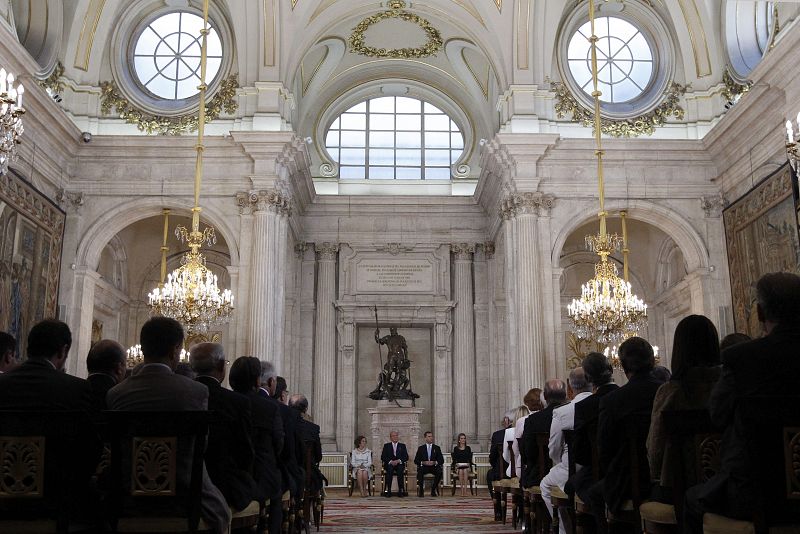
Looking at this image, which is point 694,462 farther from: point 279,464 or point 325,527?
point 325,527

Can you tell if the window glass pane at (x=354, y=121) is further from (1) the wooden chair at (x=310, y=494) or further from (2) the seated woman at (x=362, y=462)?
(1) the wooden chair at (x=310, y=494)

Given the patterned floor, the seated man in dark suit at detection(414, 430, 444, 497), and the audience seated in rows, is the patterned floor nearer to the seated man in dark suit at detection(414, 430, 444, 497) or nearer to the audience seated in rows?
the seated man in dark suit at detection(414, 430, 444, 497)

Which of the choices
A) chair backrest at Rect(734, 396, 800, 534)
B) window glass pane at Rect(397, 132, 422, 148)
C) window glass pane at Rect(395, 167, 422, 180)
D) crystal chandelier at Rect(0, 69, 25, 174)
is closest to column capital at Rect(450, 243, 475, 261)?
window glass pane at Rect(395, 167, 422, 180)

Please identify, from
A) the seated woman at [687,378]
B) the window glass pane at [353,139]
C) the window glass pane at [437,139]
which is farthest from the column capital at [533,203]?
the seated woman at [687,378]

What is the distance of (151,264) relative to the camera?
1864 cm

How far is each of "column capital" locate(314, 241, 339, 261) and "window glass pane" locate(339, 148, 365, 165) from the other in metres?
2.25

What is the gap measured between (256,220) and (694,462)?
458 inches

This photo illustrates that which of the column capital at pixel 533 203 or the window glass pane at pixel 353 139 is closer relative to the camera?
the column capital at pixel 533 203

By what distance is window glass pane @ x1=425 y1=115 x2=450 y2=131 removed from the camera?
65.3 ft

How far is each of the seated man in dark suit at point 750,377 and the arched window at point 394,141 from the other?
54.6 feet

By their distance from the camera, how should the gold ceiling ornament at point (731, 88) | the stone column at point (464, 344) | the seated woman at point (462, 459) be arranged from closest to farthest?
the gold ceiling ornament at point (731, 88), the seated woman at point (462, 459), the stone column at point (464, 344)

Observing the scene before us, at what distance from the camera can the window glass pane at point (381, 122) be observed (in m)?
19.8

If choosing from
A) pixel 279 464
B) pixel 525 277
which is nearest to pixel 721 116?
pixel 525 277

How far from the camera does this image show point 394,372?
55.6ft
